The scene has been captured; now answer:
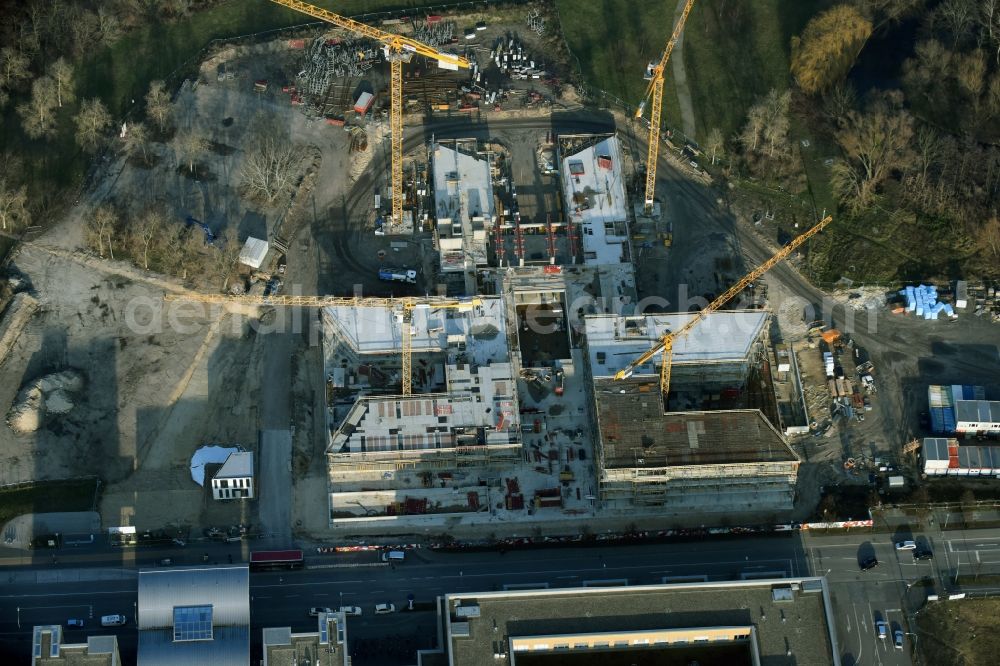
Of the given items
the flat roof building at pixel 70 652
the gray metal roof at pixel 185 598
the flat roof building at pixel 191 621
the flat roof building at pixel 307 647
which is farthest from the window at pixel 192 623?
the flat roof building at pixel 70 652

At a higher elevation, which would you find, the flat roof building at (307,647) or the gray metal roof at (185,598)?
the gray metal roof at (185,598)

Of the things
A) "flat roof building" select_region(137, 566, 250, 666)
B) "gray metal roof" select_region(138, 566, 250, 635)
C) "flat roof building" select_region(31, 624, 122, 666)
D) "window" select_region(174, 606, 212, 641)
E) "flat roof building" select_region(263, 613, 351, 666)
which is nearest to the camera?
"flat roof building" select_region(31, 624, 122, 666)

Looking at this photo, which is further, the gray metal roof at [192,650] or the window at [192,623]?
the window at [192,623]

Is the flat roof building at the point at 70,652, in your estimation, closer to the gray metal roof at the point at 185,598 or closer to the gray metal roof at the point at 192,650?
the gray metal roof at the point at 192,650

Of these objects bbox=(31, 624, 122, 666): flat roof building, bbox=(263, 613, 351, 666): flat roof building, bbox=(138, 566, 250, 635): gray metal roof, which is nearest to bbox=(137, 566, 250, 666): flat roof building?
bbox=(138, 566, 250, 635): gray metal roof

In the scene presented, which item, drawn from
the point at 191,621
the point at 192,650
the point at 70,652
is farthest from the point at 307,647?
the point at 70,652

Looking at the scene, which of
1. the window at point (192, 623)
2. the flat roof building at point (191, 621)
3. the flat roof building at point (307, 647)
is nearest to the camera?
the flat roof building at point (307, 647)

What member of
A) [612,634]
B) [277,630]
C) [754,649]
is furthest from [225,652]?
[754,649]

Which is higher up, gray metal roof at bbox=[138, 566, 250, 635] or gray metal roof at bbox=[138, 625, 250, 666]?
gray metal roof at bbox=[138, 566, 250, 635]

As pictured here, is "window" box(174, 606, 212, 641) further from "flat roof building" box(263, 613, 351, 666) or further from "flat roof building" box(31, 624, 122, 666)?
"flat roof building" box(31, 624, 122, 666)
